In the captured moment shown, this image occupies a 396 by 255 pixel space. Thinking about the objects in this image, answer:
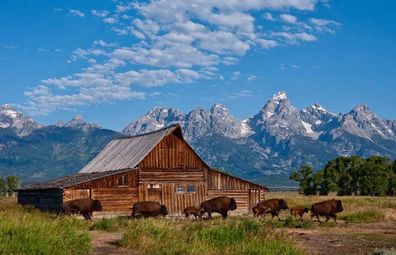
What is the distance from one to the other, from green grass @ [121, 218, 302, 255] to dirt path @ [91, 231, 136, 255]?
0.38 m

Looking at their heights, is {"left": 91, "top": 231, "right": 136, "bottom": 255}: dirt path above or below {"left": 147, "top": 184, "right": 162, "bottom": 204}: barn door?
below

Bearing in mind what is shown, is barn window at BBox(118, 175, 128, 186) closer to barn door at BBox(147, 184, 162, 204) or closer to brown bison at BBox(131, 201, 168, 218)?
barn door at BBox(147, 184, 162, 204)

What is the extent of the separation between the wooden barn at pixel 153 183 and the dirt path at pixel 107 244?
63.8ft

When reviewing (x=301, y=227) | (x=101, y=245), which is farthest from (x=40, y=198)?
(x=101, y=245)

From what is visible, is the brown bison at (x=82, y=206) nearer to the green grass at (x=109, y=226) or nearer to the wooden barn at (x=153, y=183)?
the wooden barn at (x=153, y=183)

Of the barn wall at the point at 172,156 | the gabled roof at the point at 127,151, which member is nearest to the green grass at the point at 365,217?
the barn wall at the point at 172,156

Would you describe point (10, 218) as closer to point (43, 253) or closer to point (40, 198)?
point (43, 253)

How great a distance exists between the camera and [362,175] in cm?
9506

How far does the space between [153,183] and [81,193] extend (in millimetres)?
5902

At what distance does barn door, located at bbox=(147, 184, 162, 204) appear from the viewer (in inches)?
1753

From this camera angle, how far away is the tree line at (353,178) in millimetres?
93500

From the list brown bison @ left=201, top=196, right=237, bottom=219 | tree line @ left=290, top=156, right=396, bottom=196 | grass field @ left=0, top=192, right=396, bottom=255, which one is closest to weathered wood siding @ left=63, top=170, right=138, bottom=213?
brown bison @ left=201, top=196, right=237, bottom=219

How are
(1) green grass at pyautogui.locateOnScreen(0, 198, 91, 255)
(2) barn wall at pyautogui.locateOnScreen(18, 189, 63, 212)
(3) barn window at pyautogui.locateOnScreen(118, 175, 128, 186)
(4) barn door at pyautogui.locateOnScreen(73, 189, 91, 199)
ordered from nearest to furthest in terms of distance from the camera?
(1) green grass at pyautogui.locateOnScreen(0, 198, 91, 255), (4) barn door at pyautogui.locateOnScreen(73, 189, 91, 199), (2) barn wall at pyautogui.locateOnScreen(18, 189, 63, 212), (3) barn window at pyautogui.locateOnScreen(118, 175, 128, 186)

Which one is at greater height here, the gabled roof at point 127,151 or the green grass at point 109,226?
the gabled roof at point 127,151
